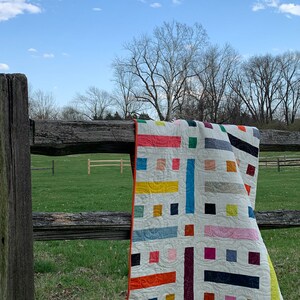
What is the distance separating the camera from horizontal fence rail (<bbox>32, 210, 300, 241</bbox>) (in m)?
2.12

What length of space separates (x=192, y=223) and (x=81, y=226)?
53cm

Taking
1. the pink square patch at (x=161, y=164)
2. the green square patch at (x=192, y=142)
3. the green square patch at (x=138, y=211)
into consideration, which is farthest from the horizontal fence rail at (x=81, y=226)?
the green square patch at (x=192, y=142)

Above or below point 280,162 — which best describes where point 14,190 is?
above

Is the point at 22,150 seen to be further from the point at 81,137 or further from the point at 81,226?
the point at 81,226

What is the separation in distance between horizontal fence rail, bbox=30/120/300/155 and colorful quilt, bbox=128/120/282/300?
0.28 ft

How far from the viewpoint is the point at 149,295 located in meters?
2.04

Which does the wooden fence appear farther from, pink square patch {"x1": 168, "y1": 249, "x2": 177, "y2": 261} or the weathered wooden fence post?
pink square patch {"x1": 168, "y1": 249, "x2": 177, "y2": 261}

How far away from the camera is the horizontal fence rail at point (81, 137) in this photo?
1.94 m

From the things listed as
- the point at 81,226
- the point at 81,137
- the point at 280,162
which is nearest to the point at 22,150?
the point at 81,137

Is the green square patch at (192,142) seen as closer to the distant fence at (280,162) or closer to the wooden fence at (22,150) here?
→ the wooden fence at (22,150)

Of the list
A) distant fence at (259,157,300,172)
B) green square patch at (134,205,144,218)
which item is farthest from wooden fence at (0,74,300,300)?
distant fence at (259,157,300,172)

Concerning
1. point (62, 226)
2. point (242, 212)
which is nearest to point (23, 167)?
point (62, 226)

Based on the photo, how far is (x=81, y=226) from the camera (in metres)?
2.19

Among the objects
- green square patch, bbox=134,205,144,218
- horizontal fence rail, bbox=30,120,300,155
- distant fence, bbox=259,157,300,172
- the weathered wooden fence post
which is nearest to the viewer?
the weathered wooden fence post
